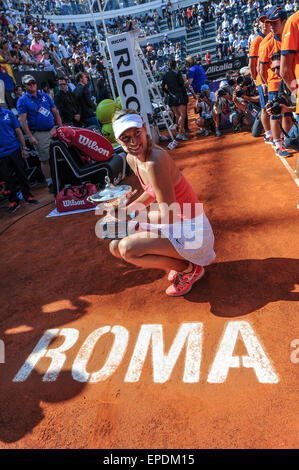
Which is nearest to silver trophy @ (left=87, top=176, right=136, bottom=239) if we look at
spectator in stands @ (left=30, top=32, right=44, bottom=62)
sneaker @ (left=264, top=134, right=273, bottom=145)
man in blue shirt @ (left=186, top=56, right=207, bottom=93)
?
sneaker @ (left=264, top=134, right=273, bottom=145)

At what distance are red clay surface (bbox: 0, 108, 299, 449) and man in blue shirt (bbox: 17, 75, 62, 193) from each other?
2527mm

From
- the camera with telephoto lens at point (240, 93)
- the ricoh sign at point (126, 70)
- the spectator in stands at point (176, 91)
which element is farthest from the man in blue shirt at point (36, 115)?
the camera with telephoto lens at point (240, 93)

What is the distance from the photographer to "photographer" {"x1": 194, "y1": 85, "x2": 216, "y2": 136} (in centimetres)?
874

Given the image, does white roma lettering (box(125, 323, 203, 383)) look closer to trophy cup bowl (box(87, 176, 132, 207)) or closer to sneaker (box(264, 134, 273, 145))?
trophy cup bowl (box(87, 176, 132, 207))

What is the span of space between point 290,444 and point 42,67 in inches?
608

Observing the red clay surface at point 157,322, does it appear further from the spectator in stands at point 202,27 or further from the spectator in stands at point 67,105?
the spectator in stands at point 202,27

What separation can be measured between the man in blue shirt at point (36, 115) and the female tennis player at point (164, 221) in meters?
4.58

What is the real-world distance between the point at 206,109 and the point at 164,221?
23.2 feet

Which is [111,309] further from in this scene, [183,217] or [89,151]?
[89,151]

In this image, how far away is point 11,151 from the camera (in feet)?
20.4

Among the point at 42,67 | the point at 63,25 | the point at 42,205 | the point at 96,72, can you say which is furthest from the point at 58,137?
the point at 63,25

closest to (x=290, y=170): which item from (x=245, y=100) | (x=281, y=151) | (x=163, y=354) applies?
(x=281, y=151)

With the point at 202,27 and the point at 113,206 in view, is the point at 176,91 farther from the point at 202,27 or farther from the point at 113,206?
the point at 202,27

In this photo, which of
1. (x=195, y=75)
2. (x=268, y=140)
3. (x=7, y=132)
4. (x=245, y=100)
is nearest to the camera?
(x=7, y=132)
